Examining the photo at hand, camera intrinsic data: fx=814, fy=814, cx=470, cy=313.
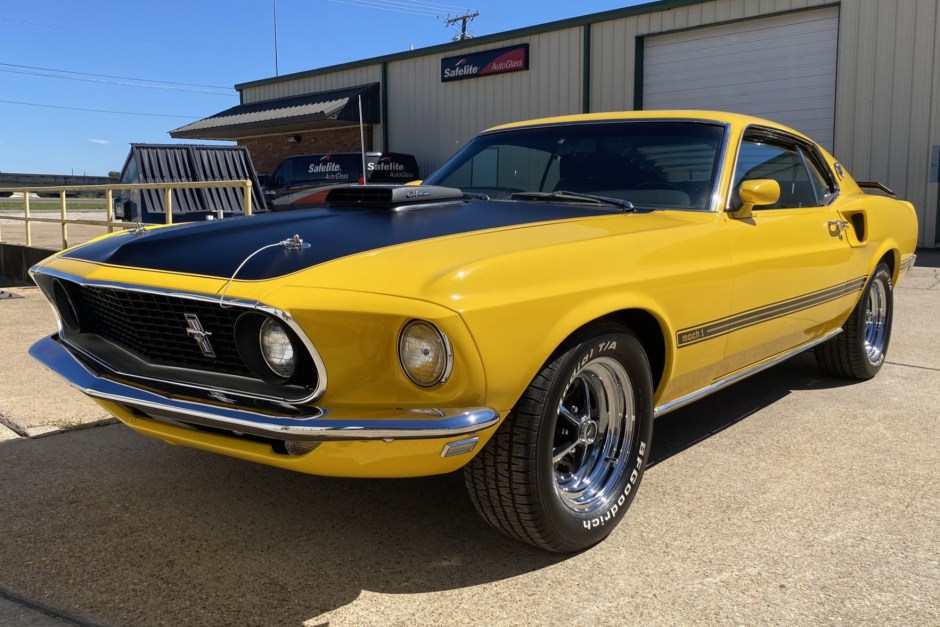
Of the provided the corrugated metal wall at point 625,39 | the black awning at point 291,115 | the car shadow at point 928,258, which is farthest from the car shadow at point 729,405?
the black awning at point 291,115

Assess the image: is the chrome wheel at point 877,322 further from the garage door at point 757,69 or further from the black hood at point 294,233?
the garage door at point 757,69

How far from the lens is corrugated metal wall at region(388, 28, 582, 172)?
1619 centimetres

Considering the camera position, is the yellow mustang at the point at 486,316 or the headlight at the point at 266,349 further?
the headlight at the point at 266,349

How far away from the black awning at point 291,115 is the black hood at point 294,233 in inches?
672

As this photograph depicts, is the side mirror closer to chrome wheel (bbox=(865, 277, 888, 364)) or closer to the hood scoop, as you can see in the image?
the hood scoop

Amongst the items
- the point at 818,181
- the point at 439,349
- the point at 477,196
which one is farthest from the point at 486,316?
the point at 818,181

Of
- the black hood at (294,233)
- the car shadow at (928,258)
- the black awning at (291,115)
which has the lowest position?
the car shadow at (928,258)

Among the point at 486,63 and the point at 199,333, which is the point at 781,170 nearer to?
the point at 199,333

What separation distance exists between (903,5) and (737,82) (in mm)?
2720

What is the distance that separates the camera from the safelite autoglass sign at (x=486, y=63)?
16828 millimetres

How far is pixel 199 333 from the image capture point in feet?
7.76

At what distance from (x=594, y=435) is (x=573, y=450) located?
10 centimetres

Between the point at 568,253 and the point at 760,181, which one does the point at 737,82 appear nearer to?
the point at 760,181

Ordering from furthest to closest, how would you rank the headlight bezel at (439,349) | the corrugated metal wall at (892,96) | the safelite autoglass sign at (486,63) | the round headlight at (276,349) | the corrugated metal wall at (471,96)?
the safelite autoglass sign at (486,63) → the corrugated metal wall at (471,96) → the corrugated metal wall at (892,96) → the round headlight at (276,349) → the headlight bezel at (439,349)
